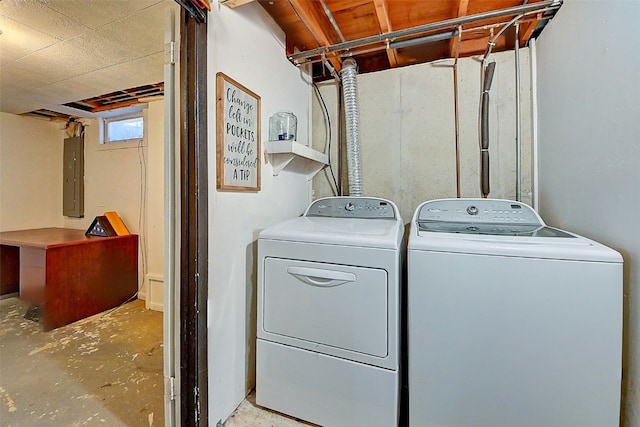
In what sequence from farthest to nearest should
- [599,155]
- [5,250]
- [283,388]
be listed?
[5,250] < [283,388] < [599,155]

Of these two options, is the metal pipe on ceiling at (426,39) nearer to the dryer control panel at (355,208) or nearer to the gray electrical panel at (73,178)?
the dryer control panel at (355,208)

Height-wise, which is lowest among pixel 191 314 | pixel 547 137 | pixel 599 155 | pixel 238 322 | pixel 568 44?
pixel 238 322

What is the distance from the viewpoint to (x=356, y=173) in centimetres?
201

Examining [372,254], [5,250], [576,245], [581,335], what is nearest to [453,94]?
[576,245]

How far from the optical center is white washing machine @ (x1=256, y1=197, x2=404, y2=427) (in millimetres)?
1123

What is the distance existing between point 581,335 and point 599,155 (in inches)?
28.5

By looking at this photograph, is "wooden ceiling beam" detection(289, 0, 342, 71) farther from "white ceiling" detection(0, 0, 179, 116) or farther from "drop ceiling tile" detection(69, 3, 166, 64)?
"drop ceiling tile" detection(69, 3, 166, 64)

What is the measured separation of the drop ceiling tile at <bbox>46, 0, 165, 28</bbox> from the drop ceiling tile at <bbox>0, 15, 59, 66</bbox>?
410mm

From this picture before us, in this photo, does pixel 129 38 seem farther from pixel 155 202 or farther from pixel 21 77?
pixel 155 202

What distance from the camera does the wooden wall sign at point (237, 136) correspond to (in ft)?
4.06

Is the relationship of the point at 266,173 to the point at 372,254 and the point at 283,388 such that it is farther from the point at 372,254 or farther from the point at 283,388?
the point at 283,388

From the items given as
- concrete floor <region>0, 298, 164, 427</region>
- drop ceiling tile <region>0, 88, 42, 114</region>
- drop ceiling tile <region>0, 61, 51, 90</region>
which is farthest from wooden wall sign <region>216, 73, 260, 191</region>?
drop ceiling tile <region>0, 88, 42, 114</region>

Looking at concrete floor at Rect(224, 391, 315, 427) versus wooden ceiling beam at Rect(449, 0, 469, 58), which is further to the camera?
wooden ceiling beam at Rect(449, 0, 469, 58)

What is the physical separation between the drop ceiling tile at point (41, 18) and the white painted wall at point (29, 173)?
2756mm
